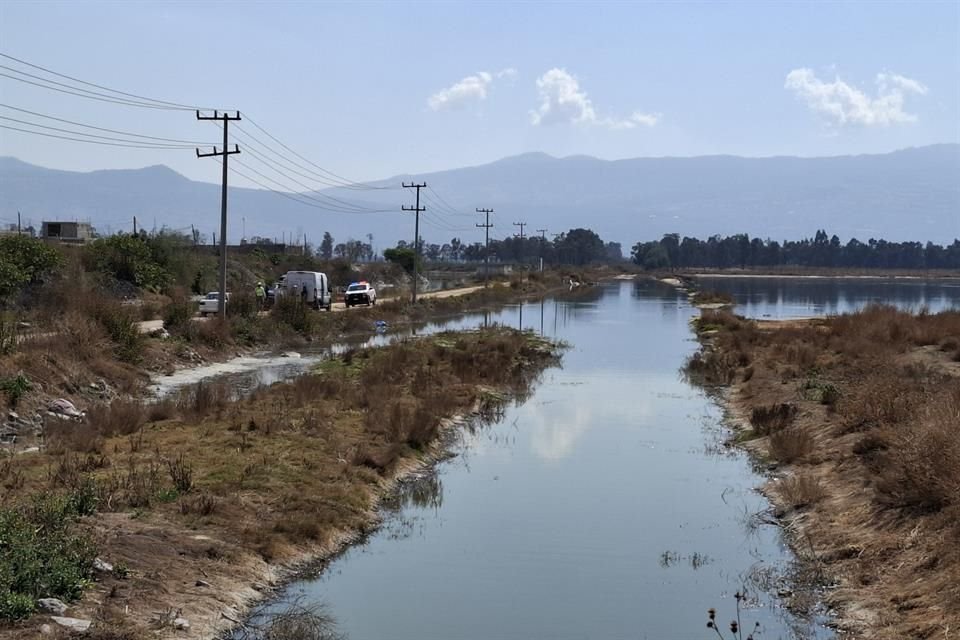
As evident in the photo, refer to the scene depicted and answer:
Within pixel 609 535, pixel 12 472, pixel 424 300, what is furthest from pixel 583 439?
pixel 424 300

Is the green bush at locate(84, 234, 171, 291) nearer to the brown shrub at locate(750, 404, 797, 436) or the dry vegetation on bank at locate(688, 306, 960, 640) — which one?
the dry vegetation on bank at locate(688, 306, 960, 640)

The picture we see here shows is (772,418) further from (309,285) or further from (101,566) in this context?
(309,285)

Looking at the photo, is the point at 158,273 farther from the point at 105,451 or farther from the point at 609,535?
the point at 609,535

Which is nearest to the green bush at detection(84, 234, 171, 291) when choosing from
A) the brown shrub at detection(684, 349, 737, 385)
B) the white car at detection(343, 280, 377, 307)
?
the white car at detection(343, 280, 377, 307)

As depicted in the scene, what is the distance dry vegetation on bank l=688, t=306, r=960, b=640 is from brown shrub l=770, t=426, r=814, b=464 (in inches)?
0.9

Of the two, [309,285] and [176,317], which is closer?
[176,317]

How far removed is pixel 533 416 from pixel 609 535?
10.9m

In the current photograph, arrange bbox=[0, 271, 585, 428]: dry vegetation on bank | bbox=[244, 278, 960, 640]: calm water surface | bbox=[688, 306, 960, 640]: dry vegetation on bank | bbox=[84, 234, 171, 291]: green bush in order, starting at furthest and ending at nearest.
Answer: bbox=[84, 234, 171, 291]: green bush
bbox=[0, 271, 585, 428]: dry vegetation on bank
bbox=[244, 278, 960, 640]: calm water surface
bbox=[688, 306, 960, 640]: dry vegetation on bank

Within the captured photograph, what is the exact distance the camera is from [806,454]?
19000 millimetres

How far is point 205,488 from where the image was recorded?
14.3 m

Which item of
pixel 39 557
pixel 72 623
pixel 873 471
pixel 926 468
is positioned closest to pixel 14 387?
pixel 39 557

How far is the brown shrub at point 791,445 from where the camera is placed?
19156mm

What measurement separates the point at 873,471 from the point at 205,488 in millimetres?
9916

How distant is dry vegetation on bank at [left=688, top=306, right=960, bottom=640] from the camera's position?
435 inches
